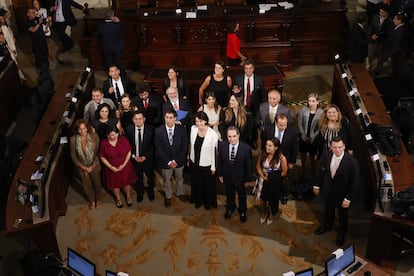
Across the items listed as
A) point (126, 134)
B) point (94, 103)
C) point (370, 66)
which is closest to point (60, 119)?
point (94, 103)

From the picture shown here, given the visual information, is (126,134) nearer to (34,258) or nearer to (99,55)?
(34,258)

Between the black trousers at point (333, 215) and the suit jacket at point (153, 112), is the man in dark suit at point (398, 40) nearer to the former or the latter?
the black trousers at point (333, 215)

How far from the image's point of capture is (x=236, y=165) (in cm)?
700

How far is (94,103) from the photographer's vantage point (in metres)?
8.02

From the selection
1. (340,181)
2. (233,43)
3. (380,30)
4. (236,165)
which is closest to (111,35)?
(233,43)

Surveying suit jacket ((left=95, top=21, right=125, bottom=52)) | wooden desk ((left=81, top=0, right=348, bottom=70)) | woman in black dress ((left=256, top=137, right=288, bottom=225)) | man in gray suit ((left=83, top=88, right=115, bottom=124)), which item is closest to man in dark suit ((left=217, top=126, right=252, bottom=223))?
woman in black dress ((left=256, top=137, right=288, bottom=225))

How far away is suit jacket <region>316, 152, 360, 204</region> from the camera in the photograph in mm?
6504

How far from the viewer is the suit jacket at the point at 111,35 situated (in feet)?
33.1

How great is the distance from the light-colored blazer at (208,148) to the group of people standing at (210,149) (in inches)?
0.5

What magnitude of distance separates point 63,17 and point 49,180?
5.17m

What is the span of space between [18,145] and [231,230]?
344 cm

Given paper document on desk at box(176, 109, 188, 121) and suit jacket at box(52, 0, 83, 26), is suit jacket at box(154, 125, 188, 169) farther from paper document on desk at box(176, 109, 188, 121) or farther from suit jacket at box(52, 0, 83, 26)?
suit jacket at box(52, 0, 83, 26)

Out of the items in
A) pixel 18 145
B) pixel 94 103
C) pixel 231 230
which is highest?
pixel 94 103

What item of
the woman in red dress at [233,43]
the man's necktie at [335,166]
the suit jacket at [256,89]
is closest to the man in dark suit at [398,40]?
the woman in red dress at [233,43]
